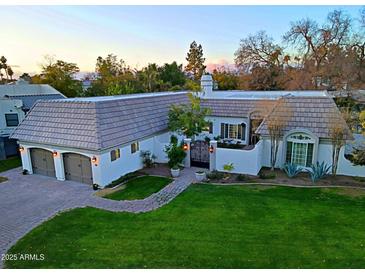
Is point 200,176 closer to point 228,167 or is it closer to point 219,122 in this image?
point 228,167

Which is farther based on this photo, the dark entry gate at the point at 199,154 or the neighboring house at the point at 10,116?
the neighboring house at the point at 10,116

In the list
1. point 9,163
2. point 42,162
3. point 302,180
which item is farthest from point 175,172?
point 9,163

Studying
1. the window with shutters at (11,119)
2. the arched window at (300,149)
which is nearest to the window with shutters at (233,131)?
the arched window at (300,149)

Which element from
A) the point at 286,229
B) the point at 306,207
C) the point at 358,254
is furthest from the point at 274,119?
the point at 358,254

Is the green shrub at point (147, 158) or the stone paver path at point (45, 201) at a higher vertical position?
the green shrub at point (147, 158)

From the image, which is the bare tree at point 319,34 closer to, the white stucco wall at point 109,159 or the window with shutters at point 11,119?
the white stucco wall at point 109,159

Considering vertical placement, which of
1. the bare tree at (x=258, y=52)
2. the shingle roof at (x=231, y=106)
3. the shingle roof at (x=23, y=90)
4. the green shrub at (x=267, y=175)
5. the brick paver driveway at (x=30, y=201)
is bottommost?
the brick paver driveway at (x=30, y=201)

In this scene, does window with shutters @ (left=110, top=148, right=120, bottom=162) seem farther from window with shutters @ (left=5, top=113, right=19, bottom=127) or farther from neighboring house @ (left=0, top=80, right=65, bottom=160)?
window with shutters @ (left=5, top=113, right=19, bottom=127)
